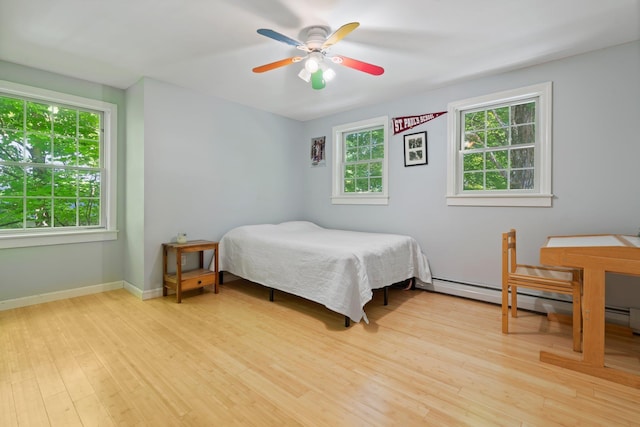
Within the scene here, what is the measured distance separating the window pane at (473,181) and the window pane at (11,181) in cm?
477

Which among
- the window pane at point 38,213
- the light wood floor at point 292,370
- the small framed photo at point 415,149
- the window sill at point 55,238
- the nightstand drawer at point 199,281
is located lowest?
the light wood floor at point 292,370

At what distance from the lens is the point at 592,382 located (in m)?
1.78

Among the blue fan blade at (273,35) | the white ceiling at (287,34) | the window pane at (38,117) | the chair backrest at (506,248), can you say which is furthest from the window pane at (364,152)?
the window pane at (38,117)

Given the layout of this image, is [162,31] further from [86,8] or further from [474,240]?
[474,240]

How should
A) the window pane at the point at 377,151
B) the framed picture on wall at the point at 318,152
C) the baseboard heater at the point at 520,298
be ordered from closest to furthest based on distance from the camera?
the baseboard heater at the point at 520,298 < the window pane at the point at 377,151 < the framed picture on wall at the point at 318,152

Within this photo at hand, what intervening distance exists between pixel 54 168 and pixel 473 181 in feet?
15.3

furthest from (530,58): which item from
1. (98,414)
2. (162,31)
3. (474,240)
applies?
(98,414)

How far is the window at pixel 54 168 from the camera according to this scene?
2990 mm

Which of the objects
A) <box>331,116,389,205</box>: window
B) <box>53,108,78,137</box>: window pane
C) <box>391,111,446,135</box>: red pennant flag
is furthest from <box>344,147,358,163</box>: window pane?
<box>53,108,78,137</box>: window pane

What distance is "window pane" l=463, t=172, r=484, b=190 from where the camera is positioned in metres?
3.29

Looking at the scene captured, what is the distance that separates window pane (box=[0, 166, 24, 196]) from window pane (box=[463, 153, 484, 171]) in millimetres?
4774

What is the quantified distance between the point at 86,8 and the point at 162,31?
1.56 feet

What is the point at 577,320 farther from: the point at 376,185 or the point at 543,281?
the point at 376,185

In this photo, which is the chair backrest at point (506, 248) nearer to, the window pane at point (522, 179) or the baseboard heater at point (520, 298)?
the baseboard heater at point (520, 298)
